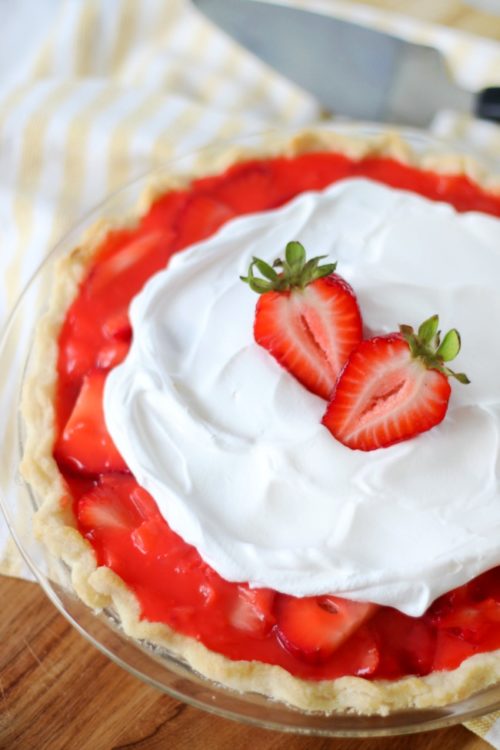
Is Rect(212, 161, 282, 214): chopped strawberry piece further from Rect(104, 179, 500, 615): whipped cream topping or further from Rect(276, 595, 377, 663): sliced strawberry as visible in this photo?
Rect(276, 595, 377, 663): sliced strawberry

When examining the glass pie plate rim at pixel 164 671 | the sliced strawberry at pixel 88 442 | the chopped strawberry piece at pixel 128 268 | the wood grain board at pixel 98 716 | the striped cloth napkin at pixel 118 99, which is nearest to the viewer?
the glass pie plate rim at pixel 164 671

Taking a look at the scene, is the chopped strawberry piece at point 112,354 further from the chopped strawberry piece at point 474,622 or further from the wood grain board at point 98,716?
the chopped strawberry piece at point 474,622

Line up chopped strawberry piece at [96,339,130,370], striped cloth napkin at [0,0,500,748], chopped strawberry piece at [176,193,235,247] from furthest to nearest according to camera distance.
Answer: striped cloth napkin at [0,0,500,748], chopped strawberry piece at [176,193,235,247], chopped strawberry piece at [96,339,130,370]

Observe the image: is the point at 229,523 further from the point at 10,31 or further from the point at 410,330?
the point at 10,31

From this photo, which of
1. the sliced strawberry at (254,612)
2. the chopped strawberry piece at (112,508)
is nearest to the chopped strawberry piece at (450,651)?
the sliced strawberry at (254,612)

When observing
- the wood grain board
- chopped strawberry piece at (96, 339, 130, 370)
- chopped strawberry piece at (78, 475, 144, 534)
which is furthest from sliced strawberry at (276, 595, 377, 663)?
chopped strawberry piece at (96, 339, 130, 370)

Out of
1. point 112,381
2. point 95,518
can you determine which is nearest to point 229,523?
point 95,518
